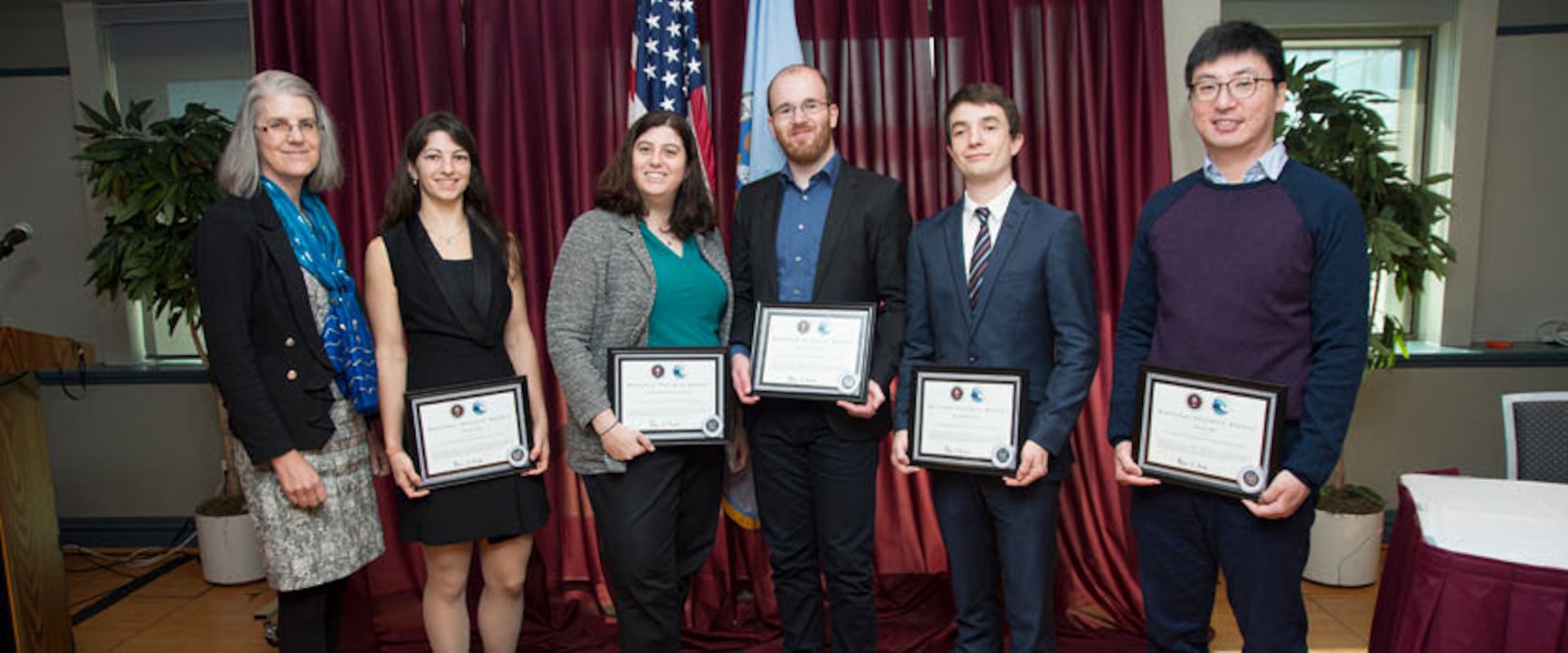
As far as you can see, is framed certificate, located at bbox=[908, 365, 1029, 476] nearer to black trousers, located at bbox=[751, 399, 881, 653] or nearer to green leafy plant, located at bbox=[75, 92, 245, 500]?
black trousers, located at bbox=[751, 399, 881, 653]

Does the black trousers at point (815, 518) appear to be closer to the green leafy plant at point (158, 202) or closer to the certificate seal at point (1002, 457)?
the certificate seal at point (1002, 457)

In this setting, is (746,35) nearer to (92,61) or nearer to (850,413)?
(850,413)

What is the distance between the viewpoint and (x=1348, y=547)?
3311mm

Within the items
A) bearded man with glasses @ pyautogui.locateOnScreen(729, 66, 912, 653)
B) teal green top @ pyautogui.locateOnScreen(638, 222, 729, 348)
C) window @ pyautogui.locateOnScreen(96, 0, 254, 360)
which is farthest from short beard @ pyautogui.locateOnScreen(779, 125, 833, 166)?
window @ pyautogui.locateOnScreen(96, 0, 254, 360)

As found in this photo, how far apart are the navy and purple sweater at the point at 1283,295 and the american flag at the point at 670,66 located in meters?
1.68

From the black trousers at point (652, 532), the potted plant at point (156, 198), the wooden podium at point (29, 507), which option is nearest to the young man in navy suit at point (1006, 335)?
the black trousers at point (652, 532)

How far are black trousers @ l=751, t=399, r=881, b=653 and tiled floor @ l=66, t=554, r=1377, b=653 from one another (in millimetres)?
1481

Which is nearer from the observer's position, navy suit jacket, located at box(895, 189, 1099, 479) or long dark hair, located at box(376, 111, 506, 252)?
navy suit jacket, located at box(895, 189, 1099, 479)

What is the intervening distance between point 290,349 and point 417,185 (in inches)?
20.6

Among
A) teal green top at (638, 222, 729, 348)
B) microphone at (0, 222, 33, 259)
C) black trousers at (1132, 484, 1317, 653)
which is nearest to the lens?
black trousers at (1132, 484, 1317, 653)

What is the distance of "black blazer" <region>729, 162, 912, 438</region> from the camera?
2203 millimetres

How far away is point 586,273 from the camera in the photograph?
7.00 ft

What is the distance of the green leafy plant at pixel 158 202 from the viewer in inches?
129

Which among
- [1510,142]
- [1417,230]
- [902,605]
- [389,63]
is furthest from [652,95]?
[1510,142]
